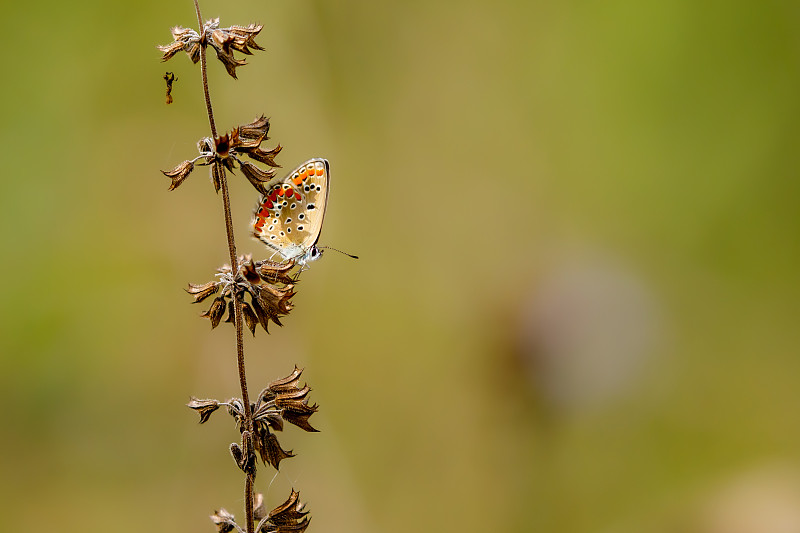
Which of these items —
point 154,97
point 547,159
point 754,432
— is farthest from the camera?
point 547,159

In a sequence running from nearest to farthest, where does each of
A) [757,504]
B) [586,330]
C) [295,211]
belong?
1. [295,211]
2. [757,504]
3. [586,330]

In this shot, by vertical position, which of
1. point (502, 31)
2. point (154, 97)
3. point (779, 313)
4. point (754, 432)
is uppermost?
point (502, 31)

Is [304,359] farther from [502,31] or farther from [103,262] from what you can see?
[502,31]

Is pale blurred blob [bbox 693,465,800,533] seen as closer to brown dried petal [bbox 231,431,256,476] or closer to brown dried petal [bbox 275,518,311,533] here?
brown dried petal [bbox 275,518,311,533]

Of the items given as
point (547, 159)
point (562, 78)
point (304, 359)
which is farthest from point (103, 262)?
point (562, 78)

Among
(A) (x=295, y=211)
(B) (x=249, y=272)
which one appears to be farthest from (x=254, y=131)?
(A) (x=295, y=211)

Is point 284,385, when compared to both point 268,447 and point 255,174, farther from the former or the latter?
point 255,174
